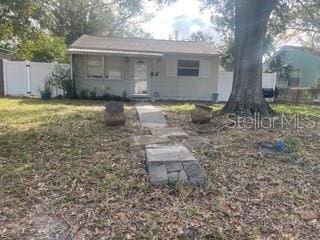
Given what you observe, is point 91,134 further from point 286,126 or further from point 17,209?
point 286,126

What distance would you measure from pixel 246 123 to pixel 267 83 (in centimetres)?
1102

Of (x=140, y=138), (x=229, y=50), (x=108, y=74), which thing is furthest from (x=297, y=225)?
(x=229, y=50)

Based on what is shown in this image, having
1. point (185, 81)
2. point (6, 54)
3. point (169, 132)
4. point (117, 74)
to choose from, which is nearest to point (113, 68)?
point (117, 74)

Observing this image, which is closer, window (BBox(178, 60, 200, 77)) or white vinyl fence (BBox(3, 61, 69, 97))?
white vinyl fence (BBox(3, 61, 69, 97))

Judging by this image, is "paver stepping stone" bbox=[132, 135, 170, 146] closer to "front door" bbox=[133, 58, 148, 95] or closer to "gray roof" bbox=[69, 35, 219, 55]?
"gray roof" bbox=[69, 35, 219, 55]

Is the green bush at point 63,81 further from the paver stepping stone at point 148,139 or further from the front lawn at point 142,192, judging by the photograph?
the paver stepping stone at point 148,139

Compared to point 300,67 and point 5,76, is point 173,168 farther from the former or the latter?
point 300,67

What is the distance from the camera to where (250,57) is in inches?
394

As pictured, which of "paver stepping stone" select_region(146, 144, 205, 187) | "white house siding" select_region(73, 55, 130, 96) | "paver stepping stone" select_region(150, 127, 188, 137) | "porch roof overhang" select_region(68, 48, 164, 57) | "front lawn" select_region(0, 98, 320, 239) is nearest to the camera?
"front lawn" select_region(0, 98, 320, 239)

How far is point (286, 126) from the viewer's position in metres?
8.67

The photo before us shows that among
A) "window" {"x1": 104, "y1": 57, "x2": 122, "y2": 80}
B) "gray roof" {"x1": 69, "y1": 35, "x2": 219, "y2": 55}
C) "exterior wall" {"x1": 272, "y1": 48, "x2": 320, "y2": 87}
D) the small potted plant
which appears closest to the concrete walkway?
"window" {"x1": 104, "y1": 57, "x2": 122, "y2": 80}

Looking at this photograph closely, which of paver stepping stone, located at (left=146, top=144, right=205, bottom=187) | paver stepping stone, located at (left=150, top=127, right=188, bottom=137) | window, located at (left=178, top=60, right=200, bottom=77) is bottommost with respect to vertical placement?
paver stepping stone, located at (left=146, top=144, right=205, bottom=187)

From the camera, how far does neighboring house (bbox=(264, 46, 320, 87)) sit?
2678 cm

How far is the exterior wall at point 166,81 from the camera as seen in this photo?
1655 cm
